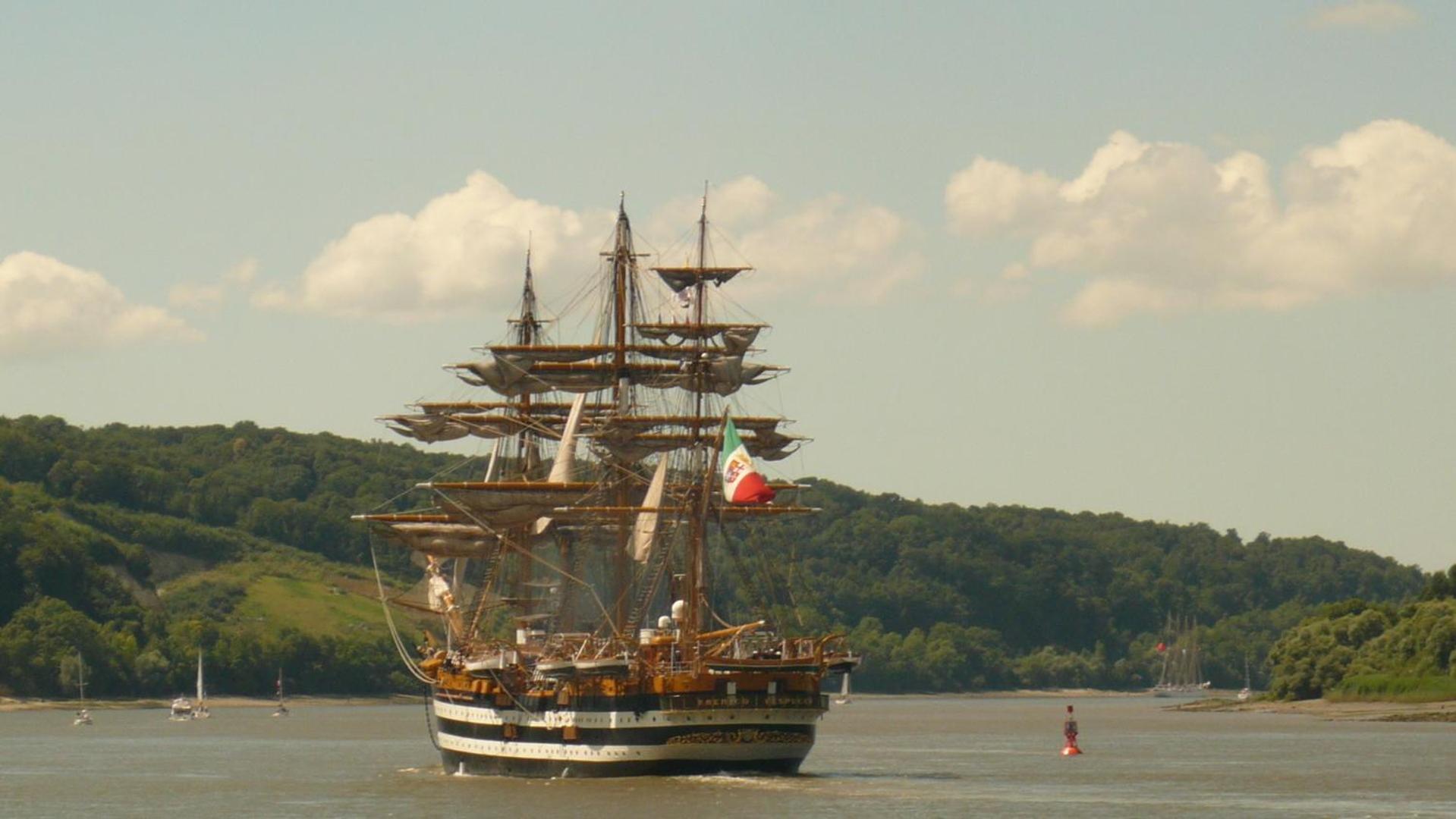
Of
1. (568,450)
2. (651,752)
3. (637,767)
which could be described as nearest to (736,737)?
(651,752)

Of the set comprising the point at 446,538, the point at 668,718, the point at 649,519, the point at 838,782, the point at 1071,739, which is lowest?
the point at 838,782

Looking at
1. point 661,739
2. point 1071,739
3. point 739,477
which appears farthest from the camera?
point 1071,739

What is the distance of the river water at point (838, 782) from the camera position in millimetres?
89500

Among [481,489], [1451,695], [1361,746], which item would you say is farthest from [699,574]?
[1451,695]

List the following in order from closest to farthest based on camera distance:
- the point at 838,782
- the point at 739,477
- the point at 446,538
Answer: the point at 739,477 < the point at 838,782 < the point at 446,538

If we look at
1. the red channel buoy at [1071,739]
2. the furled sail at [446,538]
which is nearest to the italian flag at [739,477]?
the furled sail at [446,538]

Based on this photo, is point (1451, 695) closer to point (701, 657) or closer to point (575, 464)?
point (575, 464)

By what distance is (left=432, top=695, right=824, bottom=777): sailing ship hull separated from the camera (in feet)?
311

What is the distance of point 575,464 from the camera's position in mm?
121188

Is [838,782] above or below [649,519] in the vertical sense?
below

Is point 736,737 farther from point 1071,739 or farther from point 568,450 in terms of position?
point 1071,739

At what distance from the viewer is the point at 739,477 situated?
96.8 metres

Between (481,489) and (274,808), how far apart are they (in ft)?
87.7

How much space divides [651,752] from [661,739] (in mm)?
655
